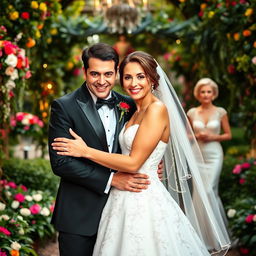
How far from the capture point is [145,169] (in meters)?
3.16

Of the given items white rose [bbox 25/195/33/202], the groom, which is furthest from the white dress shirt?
white rose [bbox 25/195/33/202]

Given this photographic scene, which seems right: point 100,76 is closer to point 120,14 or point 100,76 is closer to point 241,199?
point 241,199

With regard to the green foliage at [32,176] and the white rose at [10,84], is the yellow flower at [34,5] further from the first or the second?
the green foliage at [32,176]

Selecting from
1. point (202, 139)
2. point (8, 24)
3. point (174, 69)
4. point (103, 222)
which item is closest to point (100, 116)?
point (103, 222)

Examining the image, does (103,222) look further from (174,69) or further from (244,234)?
(174,69)

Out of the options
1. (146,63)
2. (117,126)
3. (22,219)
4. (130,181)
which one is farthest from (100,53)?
(22,219)

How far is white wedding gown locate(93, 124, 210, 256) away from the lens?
2.95 metres

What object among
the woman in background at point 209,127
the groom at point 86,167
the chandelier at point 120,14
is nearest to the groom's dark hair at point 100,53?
the groom at point 86,167

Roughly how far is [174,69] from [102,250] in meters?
6.43

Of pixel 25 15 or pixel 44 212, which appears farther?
pixel 44 212

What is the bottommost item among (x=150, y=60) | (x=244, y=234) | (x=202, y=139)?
(x=244, y=234)

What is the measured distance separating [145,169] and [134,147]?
0.82 ft

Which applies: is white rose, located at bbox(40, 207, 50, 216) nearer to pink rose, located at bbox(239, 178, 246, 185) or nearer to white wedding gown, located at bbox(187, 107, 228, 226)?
white wedding gown, located at bbox(187, 107, 228, 226)

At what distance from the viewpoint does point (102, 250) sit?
300 centimetres
